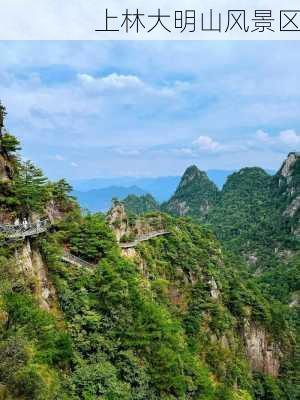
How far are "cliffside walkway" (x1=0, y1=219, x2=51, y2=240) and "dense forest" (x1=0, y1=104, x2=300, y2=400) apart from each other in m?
0.08

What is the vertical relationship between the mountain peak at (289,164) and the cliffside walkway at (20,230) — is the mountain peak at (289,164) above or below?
above

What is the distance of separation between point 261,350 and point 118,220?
2116 centimetres

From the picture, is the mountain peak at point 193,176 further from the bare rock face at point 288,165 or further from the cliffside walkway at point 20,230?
the cliffside walkway at point 20,230

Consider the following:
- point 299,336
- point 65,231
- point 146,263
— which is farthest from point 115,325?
point 299,336

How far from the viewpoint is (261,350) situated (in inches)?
1944

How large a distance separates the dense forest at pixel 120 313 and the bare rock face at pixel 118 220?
4.5 inches

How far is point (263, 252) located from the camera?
103562 millimetres

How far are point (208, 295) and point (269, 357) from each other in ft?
41.0

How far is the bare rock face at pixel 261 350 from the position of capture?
48312 millimetres

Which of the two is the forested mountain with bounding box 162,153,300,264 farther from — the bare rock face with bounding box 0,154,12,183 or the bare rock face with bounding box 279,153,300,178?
the bare rock face with bounding box 0,154,12,183

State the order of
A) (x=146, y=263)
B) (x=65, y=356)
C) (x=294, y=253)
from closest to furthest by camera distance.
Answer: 1. (x=65, y=356)
2. (x=146, y=263)
3. (x=294, y=253)

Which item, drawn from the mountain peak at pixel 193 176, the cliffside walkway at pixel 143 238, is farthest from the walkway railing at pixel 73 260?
the mountain peak at pixel 193 176

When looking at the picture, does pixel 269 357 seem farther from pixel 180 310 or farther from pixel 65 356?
pixel 65 356

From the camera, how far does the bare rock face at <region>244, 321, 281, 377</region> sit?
48.3 metres
